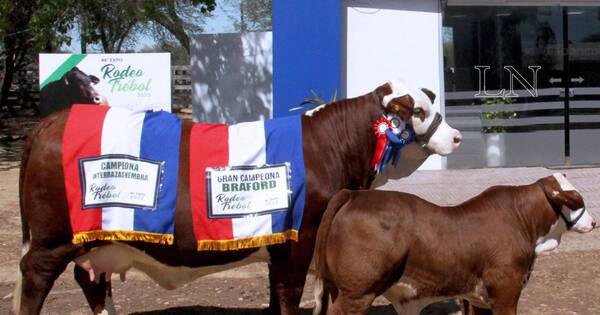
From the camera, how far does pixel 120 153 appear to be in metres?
4.96

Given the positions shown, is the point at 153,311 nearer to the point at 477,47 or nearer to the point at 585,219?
the point at 585,219

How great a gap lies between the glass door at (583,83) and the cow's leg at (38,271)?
1038 centimetres

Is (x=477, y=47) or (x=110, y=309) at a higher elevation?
(x=477, y=47)

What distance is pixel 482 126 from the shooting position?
13.5m

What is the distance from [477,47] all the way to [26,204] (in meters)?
9.70

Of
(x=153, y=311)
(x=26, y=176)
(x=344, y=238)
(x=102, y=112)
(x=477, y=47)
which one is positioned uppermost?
(x=477, y=47)

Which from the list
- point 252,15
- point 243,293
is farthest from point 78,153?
point 252,15

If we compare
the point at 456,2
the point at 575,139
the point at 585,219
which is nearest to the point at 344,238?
the point at 585,219

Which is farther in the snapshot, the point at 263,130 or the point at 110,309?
the point at 110,309

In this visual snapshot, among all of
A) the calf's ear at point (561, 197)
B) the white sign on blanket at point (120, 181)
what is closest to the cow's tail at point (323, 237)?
the white sign on blanket at point (120, 181)

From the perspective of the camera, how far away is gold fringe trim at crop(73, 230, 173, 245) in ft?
16.1

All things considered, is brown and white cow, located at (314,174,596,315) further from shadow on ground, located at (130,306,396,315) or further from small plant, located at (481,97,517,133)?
small plant, located at (481,97,517,133)

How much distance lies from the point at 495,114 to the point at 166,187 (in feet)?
31.0

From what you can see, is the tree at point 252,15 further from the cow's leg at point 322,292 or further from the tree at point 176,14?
the cow's leg at point 322,292
